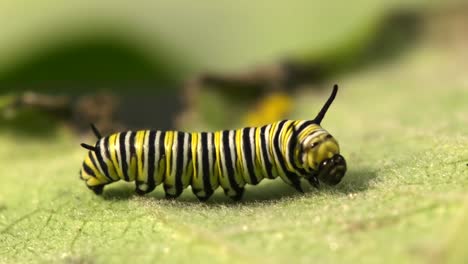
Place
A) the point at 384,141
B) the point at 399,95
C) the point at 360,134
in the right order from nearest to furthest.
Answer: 1. the point at 384,141
2. the point at 360,134
3. the point at 399,95

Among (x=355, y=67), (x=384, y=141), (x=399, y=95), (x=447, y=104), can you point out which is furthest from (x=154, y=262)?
(x=355, y=67)

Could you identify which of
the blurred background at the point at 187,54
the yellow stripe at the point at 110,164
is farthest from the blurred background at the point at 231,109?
the yellow stripe at the point at 110,164

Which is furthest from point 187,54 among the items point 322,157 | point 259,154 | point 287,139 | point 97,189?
point 322,157

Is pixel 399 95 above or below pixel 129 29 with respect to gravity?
below

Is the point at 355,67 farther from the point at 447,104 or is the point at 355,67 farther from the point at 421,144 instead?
the point at 421,144

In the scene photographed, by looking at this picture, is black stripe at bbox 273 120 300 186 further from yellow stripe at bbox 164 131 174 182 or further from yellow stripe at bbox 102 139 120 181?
yellow stripe at bbox 102 139 120 181

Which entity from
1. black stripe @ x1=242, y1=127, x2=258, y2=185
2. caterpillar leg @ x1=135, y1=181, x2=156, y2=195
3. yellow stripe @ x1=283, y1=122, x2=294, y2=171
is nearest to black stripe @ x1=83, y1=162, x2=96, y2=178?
caterpillar leg @ x1=135, y1=181, x2=156, y2=195
